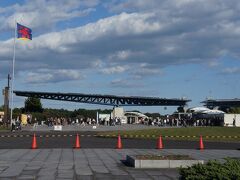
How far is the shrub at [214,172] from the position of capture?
8.41 metres

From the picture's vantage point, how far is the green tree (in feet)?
455

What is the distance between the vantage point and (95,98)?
154375 millimetres

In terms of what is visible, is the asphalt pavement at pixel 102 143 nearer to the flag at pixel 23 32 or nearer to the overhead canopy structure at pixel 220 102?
the flag at pixel 23 32

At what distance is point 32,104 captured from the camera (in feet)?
454

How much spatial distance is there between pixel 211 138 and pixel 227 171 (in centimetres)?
3412

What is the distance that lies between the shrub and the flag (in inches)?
2355

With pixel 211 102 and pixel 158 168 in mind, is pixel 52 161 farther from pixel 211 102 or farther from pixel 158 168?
pixel 211 102

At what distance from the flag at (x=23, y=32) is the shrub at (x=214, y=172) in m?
59.8

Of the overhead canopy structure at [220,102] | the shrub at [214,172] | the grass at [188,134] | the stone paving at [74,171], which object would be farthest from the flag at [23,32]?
the overhead canopy structure at [220,102]

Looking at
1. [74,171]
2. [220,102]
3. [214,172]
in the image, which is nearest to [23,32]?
[74,171]

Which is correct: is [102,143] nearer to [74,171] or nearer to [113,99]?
[74,171]

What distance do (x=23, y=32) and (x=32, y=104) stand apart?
239 ft

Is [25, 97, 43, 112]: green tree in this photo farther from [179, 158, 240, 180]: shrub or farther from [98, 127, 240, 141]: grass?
[179, 158, 240, 180]: shrub

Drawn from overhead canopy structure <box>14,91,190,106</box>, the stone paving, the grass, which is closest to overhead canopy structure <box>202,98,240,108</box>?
overhead canopy structure <box>14,91,190,106</box>
